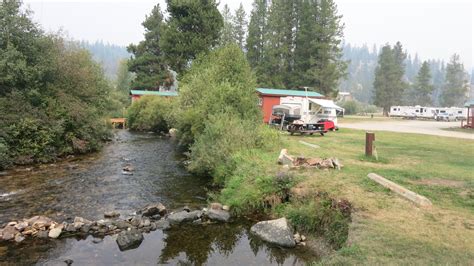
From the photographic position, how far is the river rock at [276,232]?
26.4 ft

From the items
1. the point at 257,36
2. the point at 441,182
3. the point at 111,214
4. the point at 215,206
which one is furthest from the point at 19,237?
the point at 257,36

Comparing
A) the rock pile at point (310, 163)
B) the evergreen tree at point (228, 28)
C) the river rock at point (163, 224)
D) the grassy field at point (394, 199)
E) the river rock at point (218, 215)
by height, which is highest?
the evergreen tree at point (228, 28)

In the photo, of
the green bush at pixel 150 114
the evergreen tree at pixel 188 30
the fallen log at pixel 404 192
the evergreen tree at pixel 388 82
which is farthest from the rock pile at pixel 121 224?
the evergreen tree at pixel 388 82

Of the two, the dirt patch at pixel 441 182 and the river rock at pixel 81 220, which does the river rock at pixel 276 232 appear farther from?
the dirt patch at pixel 441 182

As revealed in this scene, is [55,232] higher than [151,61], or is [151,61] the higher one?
[151,61]

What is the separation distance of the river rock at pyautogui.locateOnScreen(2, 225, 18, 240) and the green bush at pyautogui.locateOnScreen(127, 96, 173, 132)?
915 inches

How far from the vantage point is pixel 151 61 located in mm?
49000

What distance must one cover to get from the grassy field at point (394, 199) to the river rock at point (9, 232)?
18.7 feet

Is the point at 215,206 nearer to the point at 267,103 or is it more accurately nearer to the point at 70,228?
the point at 70,228

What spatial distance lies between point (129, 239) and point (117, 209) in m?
2.69

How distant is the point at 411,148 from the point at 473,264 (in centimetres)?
1417

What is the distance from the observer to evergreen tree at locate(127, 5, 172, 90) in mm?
48312

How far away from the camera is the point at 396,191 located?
9297 millimetres

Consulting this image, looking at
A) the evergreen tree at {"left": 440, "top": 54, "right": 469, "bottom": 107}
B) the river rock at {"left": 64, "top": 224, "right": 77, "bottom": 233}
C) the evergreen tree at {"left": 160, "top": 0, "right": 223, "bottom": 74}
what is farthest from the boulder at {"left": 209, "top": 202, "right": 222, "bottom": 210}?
the evergreen tree at {"left": 440, "top": 54, "right": 469, "bottom": 107}
